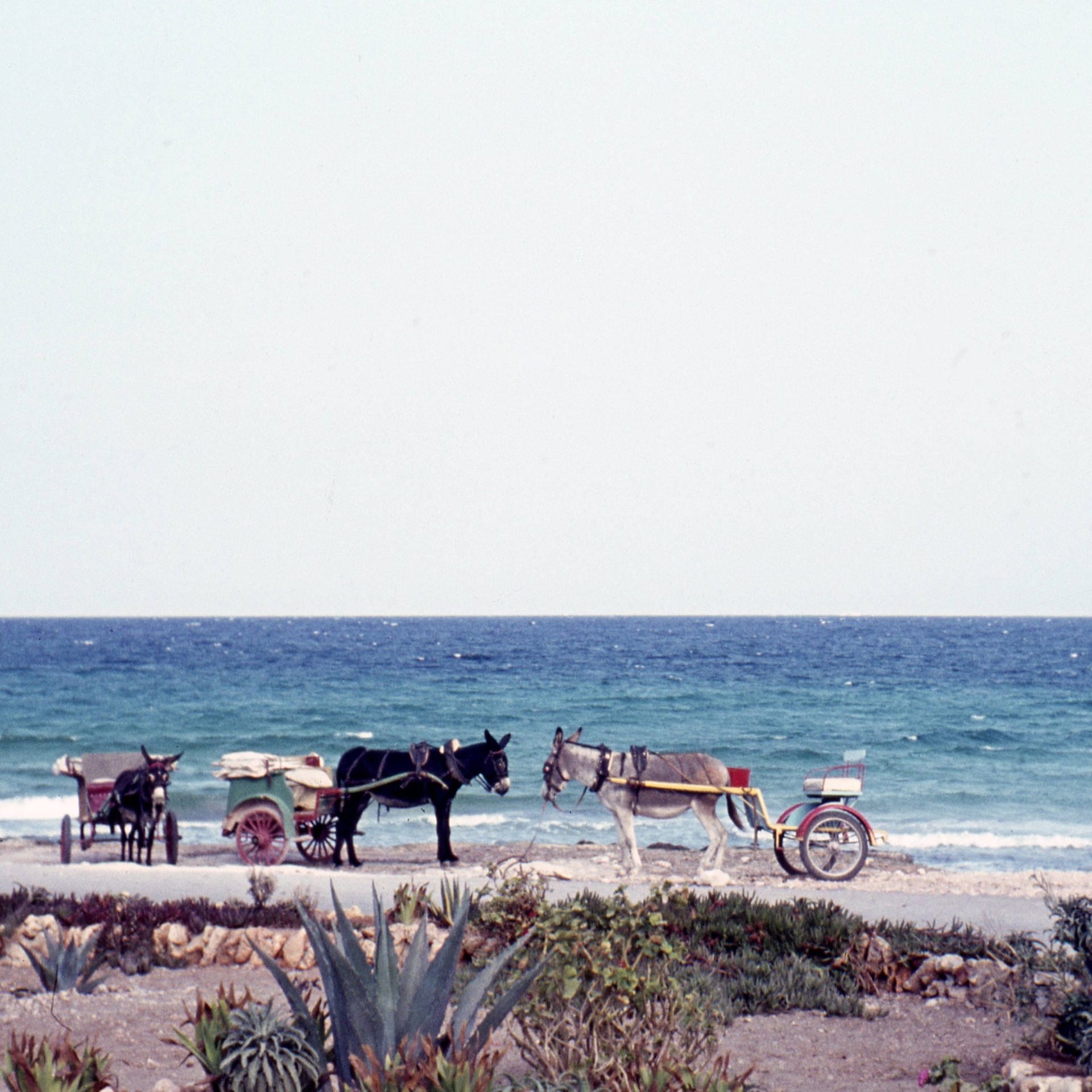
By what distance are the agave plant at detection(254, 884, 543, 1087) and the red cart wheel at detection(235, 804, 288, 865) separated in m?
9.49

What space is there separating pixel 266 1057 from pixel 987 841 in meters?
18.0

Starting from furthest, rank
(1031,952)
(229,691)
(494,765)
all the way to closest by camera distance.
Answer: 1. (229,691)
2. (494,765)
3. (1031,952)

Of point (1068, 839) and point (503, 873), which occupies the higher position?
point (503, 873)

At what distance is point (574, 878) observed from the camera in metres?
12.8

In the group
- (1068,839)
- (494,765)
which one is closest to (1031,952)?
(494,765)

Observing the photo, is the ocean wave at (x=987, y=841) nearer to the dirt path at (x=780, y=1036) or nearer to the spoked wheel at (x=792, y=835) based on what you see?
the spoked wheel at (x=792, y=835)

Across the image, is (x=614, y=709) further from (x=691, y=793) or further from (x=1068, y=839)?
(x=691, y=793)

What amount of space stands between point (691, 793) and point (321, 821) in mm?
4955

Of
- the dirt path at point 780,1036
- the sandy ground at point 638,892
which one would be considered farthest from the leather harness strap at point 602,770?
the dirt path at point 780,1036

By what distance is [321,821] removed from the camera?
51.1 feet

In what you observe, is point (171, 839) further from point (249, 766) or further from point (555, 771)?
point (555, 771)

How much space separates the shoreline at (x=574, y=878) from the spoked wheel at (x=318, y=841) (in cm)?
21

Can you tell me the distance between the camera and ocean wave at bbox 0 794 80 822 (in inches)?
911

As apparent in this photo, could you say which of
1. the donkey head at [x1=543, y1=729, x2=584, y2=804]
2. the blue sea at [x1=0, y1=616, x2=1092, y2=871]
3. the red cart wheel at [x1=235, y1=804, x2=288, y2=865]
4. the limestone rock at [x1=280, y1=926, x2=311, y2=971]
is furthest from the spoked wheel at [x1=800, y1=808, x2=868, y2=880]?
the limestone rock at [x1=280, y1=926, x2=311, y2=971]
